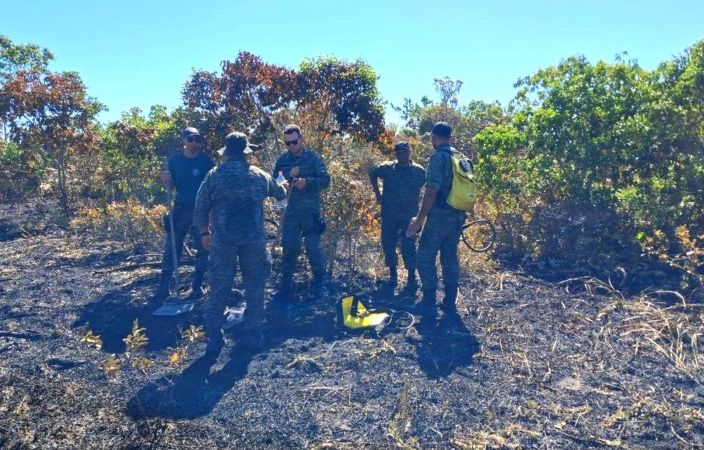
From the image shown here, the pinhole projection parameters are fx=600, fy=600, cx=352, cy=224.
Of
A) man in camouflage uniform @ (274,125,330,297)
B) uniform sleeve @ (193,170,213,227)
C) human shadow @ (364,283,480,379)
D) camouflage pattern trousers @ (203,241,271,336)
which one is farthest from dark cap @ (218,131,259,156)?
human shadow @ (364,283,480,379)

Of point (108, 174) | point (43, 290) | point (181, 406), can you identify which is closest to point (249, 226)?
point (181, 406)

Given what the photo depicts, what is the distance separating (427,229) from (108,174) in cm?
682

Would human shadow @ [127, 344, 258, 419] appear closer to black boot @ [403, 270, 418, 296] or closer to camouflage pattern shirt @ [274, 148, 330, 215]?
camouflage pattern shirt @ [274, 148, 330, 215]

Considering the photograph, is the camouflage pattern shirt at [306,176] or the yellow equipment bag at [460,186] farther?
the camouflage pattern shirt at [306,176]

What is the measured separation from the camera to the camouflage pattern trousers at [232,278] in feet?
15.9

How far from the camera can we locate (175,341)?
5070 mm

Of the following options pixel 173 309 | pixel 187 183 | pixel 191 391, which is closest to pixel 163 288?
pixel 173 309

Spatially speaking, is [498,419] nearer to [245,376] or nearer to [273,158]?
[245,376]

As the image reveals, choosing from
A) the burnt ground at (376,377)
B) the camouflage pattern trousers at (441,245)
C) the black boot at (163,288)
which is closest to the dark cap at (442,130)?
the camouflage pattern trousers at (441,245)

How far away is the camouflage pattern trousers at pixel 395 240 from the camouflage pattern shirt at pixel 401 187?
0.23 ft

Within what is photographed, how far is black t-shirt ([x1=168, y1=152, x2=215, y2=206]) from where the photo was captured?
612 cm

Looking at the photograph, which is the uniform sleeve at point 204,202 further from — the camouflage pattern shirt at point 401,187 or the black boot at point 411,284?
the black boot at point 411,284

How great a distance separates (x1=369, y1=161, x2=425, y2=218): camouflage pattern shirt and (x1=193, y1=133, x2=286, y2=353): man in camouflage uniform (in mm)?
1679

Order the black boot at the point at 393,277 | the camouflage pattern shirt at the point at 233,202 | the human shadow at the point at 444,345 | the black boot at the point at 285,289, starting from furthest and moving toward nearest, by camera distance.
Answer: the black boot at the point at 393,277, the black boot at the point at 285,289, the camouflage pattern shirt at the point at 233,202, the human shadow at the point at 444,345
